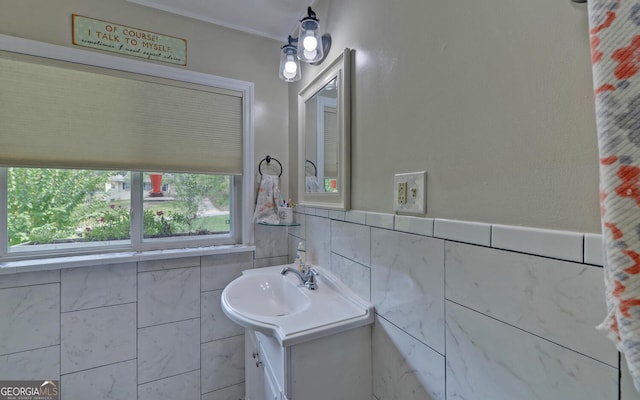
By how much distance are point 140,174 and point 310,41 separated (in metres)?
1.27

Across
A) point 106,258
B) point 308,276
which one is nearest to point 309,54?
point 308,276

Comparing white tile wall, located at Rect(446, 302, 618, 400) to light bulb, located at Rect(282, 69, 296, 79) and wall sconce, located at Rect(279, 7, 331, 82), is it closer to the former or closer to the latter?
wall sconce, located at Rect(279, 7, 331, 82)

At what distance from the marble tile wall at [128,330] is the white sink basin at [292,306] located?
0.37 metres

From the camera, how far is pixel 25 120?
1318mm

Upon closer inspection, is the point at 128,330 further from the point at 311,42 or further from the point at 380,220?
the point at 311,42

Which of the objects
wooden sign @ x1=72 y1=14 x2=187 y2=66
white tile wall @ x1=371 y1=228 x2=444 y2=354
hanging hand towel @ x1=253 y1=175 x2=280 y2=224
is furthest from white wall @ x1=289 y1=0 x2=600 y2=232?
→ wooden sign @ x1=72 y1=14 x2=187 y2=66

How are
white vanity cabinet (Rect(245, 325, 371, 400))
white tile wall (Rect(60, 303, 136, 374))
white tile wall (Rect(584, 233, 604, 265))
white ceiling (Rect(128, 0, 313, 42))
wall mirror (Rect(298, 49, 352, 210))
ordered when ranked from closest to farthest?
white tile wall (Rect(584, 233, 604, 265)), white vanity cabinet (Rect(245, 325, 371, 400)), wall mirror (Rect(298, 49, 352, 210)), white tile wall (Rect(60, 303, 136, 374)), white ceiling (Rect(128, 0, 313, 42))

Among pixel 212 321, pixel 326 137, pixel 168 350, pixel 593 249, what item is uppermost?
pixel 326 137

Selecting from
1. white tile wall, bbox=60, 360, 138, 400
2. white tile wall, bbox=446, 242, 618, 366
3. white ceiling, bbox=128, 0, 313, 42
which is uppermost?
white ceiling, bbox=128, 0, 313, 42

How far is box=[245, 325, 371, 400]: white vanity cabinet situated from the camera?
0.89 metres

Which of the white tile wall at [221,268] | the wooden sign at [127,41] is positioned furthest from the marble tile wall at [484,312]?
the wooden sign at [127,41]

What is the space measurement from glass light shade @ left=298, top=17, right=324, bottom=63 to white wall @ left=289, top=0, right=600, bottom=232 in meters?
0.35

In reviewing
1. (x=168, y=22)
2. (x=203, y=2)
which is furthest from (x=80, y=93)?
(x=203, y=2)

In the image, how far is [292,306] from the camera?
1369 millimetres
